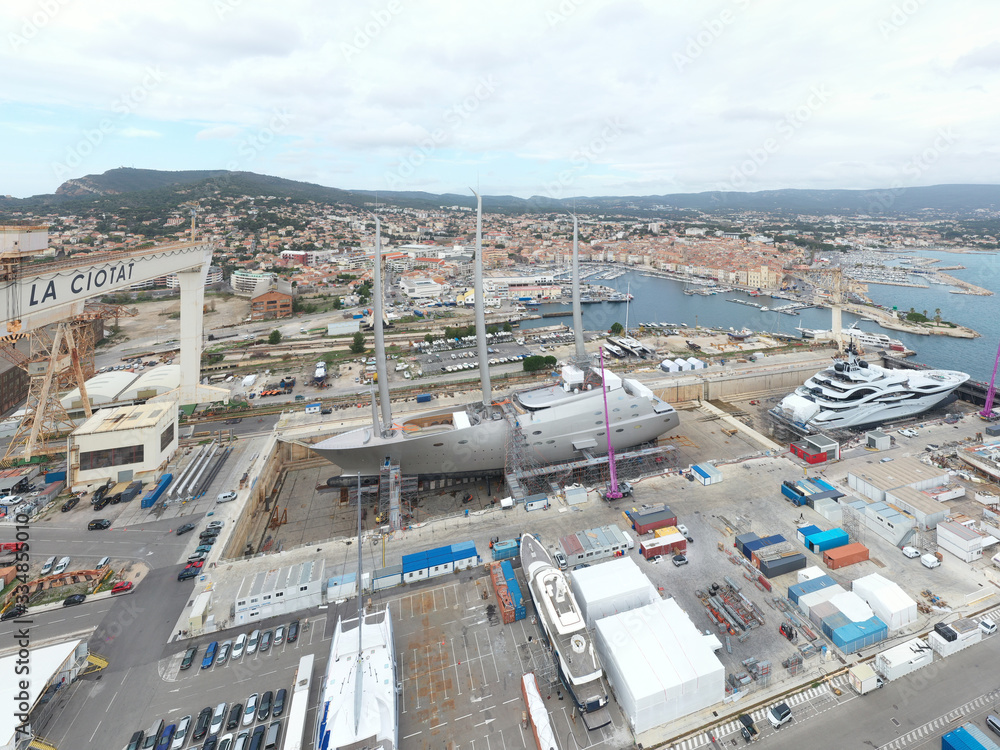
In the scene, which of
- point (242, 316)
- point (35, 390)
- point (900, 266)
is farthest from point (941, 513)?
point (900, 266)

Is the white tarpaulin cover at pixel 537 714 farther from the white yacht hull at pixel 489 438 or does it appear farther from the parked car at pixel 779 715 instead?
the white yacht hull at pixel 489 438

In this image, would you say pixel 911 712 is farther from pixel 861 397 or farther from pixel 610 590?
pixel 861 397

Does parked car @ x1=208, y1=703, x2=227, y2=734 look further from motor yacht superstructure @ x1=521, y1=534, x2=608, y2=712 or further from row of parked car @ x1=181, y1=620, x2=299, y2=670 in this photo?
motor yacht superstructure @ x1=521, y1=534, x2=608, y2=712

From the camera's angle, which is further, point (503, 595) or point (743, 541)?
point (743, 541)

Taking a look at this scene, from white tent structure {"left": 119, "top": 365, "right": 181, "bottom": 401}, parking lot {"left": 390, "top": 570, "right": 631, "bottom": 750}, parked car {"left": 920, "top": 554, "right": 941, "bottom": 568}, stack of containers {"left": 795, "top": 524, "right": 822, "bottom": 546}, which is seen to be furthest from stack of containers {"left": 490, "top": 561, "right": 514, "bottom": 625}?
white tent structure {"left": 119, "top": 365, "right": 181, "bottom": 401}

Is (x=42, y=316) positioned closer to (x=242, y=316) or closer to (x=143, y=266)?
(x=143, y=266)

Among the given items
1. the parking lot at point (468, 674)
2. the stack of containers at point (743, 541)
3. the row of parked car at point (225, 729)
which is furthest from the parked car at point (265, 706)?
the stack of containers at point (743, 541)

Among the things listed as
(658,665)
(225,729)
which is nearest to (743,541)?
(658,665)

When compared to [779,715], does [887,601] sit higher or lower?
higher
